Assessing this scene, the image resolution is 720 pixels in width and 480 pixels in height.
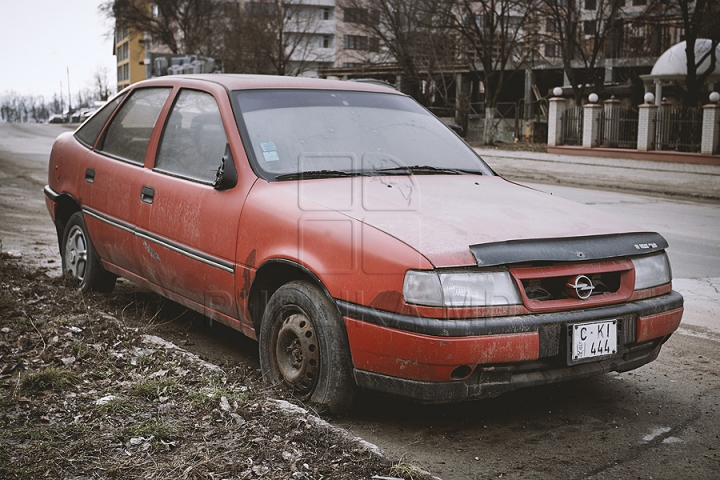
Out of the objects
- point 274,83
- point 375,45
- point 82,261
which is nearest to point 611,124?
point 375,45

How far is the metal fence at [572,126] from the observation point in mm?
27391

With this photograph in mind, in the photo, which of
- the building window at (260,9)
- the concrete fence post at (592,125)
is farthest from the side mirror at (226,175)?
the building window at (260,9)

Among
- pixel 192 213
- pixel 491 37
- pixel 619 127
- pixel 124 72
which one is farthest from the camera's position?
pixel 124 72

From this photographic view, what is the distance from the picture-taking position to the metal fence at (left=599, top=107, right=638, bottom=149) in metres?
25.7

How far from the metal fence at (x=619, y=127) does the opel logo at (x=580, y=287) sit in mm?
23223

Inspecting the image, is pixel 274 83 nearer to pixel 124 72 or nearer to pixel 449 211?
pixel 449 211

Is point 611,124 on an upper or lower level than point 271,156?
lower

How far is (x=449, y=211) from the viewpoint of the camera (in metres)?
3.84

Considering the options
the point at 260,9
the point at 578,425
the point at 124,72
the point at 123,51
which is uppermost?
the point at 123,51

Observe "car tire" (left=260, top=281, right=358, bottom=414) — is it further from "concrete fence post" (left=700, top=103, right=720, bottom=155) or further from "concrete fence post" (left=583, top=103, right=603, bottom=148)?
"concrete fence post" (left=583, top=103, right=603, bottom=148)

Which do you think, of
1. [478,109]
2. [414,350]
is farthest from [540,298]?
[478,109]

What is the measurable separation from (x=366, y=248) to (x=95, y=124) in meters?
3.41

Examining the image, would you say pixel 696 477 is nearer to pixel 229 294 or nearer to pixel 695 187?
pixel 229 294

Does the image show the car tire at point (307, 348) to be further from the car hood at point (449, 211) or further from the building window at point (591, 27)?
the building window at point (591, 27)
